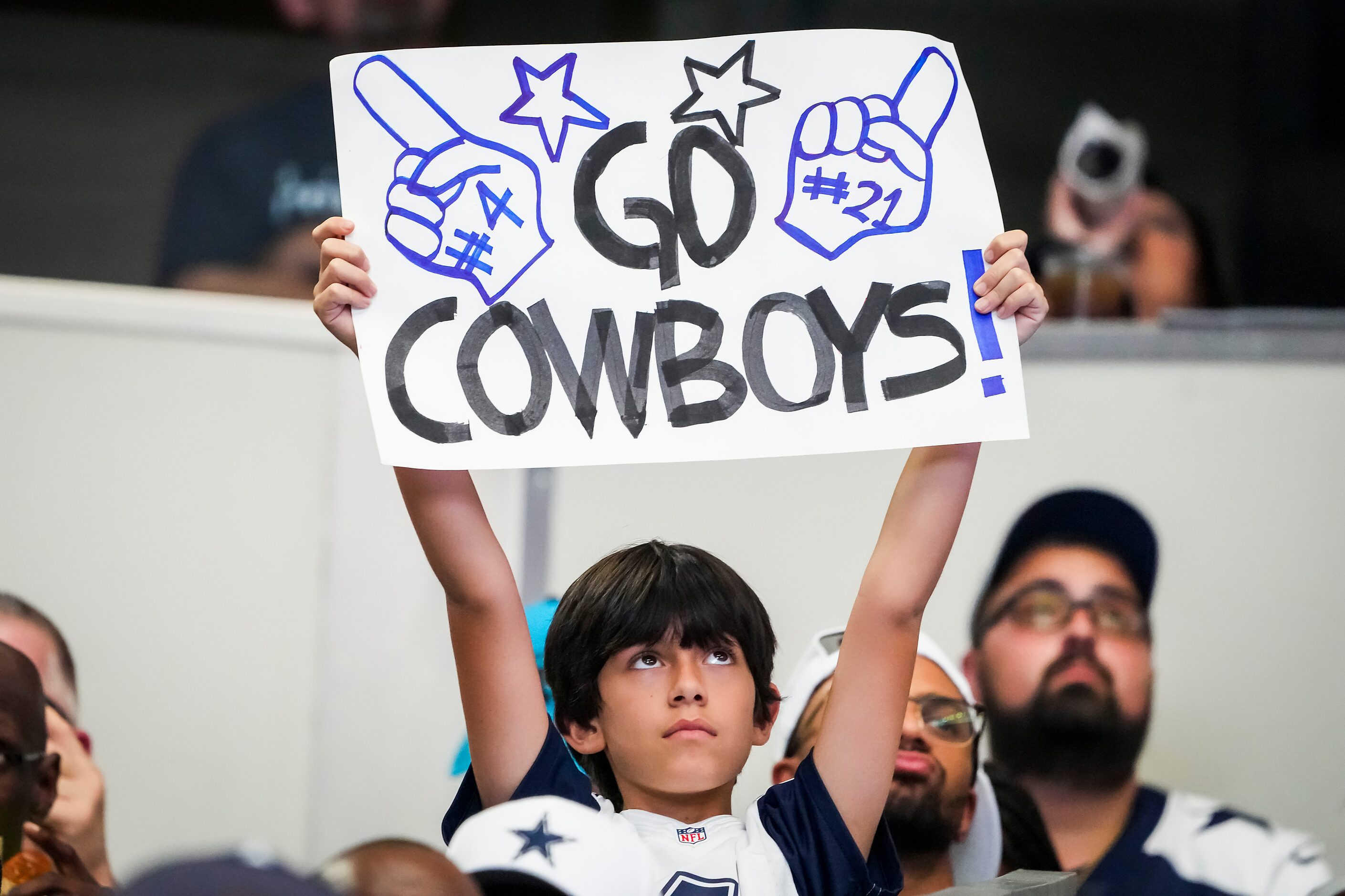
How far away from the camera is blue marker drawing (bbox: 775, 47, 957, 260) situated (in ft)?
4.47

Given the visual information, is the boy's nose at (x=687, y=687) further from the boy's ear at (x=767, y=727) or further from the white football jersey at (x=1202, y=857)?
the white football jersey at (x=1202, y=857)

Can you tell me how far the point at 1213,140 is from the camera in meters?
4.56

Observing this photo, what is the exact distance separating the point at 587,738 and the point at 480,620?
0.53 feet

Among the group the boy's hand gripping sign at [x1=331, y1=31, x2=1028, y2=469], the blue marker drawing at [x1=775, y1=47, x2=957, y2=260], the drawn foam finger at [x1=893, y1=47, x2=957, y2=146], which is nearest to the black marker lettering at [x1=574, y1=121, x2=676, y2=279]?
the boy's hand gripping sign at [x1=331, y1=31, x2=1028, y2=469]

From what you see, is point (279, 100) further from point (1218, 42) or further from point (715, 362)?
point (1218, 42)

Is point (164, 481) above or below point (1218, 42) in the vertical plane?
below

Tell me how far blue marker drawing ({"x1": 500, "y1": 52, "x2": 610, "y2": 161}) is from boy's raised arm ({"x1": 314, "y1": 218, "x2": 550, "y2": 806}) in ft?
0.67

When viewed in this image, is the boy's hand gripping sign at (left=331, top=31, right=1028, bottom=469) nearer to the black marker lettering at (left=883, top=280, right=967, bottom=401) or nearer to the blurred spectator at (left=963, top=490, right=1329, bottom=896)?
the black marker lettering at (left=883, top=280, right=967, bottom=401)

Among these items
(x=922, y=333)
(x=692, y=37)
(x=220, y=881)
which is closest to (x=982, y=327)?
(x=922, y=333)

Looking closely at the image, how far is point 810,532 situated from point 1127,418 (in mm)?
465

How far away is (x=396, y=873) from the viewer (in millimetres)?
998

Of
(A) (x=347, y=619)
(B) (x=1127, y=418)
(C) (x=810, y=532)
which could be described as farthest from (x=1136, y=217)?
(A) (x=347, y=619)

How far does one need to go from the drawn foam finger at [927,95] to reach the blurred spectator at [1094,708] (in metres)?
0.78

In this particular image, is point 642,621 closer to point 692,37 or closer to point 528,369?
point 528,369
